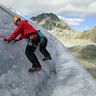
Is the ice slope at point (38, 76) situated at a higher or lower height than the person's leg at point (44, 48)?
lower

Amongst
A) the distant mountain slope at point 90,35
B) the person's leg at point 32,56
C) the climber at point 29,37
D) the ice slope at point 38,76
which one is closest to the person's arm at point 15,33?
the climber at point 29,37

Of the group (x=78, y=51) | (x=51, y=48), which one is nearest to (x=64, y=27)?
(x=78, y=51)

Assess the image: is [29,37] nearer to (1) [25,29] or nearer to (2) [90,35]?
(1) [25,29]

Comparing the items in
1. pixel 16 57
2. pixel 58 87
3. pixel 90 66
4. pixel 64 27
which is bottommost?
pixel 64 27

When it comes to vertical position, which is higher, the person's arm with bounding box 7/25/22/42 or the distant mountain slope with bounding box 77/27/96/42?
the person's arm with bounding box 7/25/22/42

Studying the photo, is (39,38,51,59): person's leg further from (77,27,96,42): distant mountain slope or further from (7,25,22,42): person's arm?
(77,27,96,42): distant mountain slope

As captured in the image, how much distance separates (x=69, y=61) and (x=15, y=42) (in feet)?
10.4

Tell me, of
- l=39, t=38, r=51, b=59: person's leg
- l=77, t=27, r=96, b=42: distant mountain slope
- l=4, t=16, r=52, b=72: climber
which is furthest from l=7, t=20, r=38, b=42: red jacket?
l=77, t=27, r=96, b=42: distant mountain slope

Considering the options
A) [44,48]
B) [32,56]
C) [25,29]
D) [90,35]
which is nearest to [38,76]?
[32,56]

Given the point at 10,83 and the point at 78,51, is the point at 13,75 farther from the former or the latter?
the point at 78,51

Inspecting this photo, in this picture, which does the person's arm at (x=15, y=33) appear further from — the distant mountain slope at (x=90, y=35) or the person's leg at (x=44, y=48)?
the distant mountain slope at (x=90, y=35)

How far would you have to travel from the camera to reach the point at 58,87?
14719 mm

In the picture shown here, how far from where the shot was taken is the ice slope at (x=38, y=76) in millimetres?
13226

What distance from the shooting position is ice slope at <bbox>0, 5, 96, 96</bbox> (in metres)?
13.2
